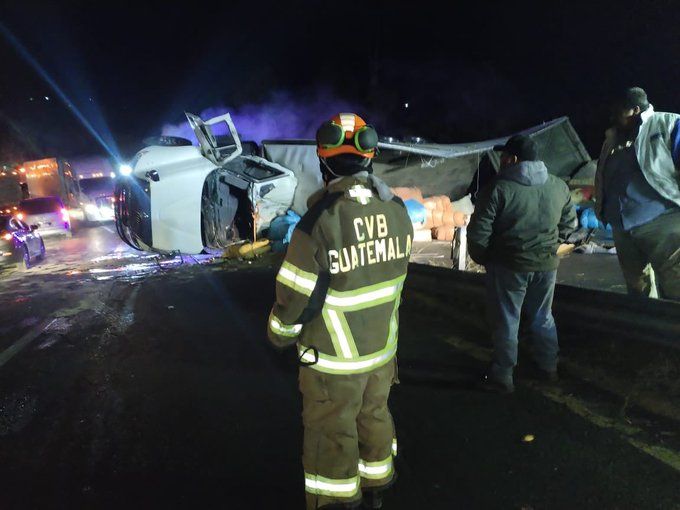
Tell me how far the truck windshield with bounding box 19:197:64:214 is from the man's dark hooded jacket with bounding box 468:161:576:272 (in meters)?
15.7

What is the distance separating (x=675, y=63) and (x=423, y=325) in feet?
44.8

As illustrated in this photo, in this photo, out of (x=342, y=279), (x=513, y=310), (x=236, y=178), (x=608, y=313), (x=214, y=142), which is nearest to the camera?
(x=342, y=279)

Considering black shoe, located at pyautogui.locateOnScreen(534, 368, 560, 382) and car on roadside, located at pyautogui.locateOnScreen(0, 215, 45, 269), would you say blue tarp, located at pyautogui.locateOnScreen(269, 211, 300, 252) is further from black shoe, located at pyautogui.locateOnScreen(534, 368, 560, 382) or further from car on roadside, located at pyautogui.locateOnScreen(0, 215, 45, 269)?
black shoe, located at pyautogui.locateOnScreen(534, 368, 560, 382)

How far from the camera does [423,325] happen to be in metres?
4.64

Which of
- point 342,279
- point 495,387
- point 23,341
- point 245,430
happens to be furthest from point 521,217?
point 23,341

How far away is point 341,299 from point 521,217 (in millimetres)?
Answer: 1705

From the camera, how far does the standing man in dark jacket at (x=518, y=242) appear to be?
9.64 feet

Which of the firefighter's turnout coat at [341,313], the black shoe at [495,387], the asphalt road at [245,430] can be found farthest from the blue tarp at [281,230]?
the firefighter's turnout coat at [341,313]

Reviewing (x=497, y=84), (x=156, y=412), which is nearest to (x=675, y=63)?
(x=497, y=84)

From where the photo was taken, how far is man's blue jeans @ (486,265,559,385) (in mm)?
3037

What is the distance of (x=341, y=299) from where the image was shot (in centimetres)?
184

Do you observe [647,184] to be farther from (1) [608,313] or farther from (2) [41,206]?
(2) [41,206]

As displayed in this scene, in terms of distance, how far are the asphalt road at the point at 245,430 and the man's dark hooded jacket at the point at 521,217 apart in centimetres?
101

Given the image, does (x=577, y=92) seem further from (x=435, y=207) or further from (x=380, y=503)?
(x=380, y=503)
